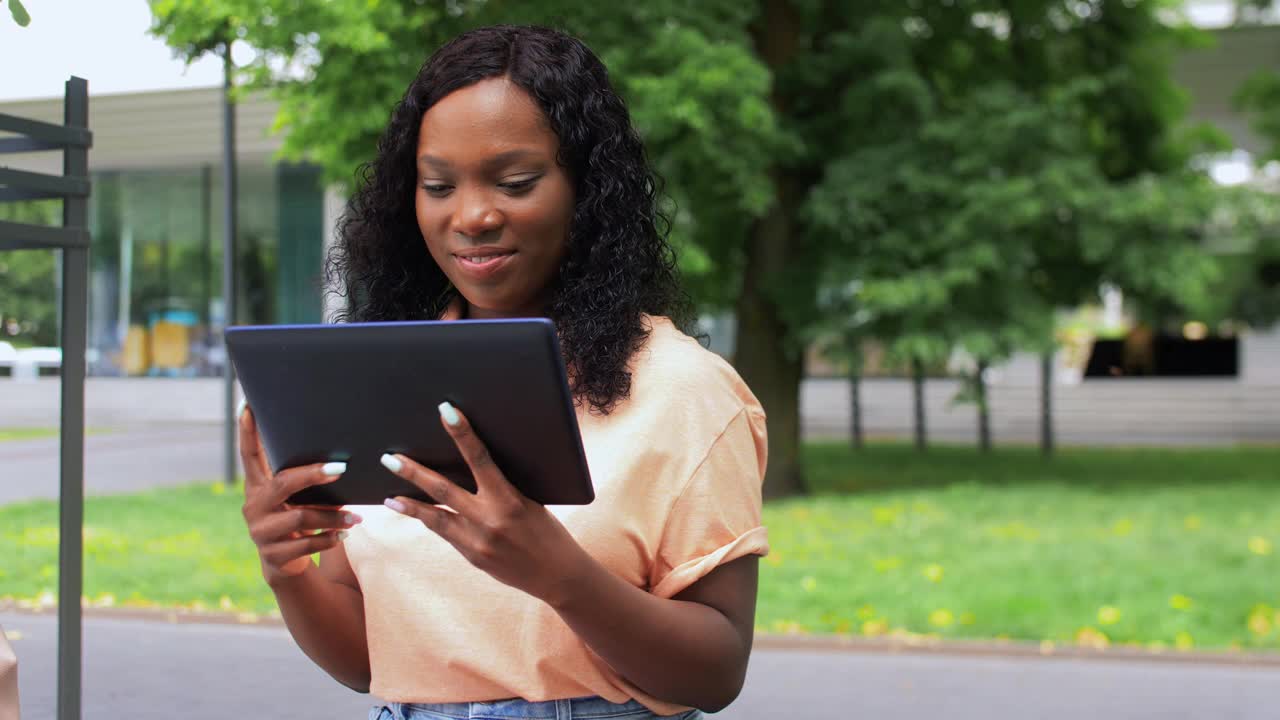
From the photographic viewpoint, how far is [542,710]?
1678mm

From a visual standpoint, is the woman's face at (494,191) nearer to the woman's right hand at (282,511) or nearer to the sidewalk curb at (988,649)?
the woman's right hand at (282,511)

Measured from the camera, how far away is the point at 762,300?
13.9 metres

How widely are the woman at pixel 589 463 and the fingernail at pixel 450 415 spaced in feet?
0.65

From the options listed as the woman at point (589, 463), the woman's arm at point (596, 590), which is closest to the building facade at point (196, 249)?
the woman at point (589, 463)

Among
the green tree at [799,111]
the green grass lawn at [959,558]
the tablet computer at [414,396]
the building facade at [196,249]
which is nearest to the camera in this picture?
the tablet computer at [414,396]

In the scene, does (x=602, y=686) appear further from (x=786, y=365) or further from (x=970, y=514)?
(x=786, y=365)

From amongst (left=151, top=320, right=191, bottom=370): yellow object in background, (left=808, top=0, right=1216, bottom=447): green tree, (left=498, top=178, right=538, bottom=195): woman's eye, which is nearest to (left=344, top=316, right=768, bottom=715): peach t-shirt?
(left=498, top=178, right=538, bottom=195): woman's eye

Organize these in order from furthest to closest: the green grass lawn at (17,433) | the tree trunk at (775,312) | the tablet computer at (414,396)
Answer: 1. the tree trunk at (775,312)
2. the green grass lawn at (17,433)
3. the tablet computer at (414,396)

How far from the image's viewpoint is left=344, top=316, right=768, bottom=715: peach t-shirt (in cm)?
163

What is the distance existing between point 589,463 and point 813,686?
4.88 metres

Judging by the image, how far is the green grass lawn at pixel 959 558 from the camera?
23.8ft

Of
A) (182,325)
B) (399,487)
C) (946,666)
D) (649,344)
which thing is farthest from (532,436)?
(182,325)

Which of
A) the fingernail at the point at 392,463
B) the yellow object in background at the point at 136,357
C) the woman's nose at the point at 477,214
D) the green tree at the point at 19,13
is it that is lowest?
the yellow object in background at the point at 136,357

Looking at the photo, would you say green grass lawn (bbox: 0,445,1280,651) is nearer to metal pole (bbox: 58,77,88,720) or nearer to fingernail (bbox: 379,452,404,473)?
metal pole (bbox: 58,77,88,720)
